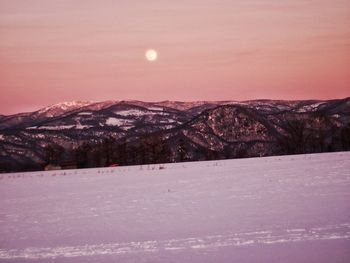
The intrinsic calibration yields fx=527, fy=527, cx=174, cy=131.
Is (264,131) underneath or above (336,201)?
above

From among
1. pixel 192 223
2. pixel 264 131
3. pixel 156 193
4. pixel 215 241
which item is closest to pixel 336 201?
pixel 192 223

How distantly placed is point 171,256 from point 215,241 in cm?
162

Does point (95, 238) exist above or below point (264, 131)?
below

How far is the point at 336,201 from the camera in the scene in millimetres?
17344

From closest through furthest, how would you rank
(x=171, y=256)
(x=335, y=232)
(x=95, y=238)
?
1. (x=171, y=256)
2. (x=335, y=232)
3. (x=95, y=238)

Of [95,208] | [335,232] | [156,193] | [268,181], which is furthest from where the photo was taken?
[268,181]

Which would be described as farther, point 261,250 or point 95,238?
point 95,238

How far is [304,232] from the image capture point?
1231cm

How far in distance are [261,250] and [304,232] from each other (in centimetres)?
202

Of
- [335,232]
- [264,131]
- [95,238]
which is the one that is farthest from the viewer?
[264,131]

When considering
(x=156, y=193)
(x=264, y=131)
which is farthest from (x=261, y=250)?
(x=264, y=131)

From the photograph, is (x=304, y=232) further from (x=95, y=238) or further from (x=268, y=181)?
(x=268, y=181)

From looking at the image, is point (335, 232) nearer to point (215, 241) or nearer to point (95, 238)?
point (215, 241)

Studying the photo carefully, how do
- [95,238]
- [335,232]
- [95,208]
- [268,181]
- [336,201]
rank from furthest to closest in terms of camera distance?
[268,181], [95,208], [336,201], [95,238], [335,232]
